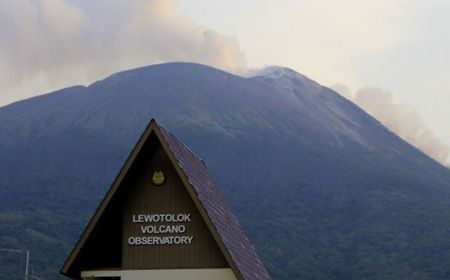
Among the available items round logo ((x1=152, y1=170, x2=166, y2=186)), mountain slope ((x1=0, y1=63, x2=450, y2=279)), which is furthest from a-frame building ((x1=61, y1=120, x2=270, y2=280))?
mountain slope ((x1=0, y1=63, x2=450, y2=279))

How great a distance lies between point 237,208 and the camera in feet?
511

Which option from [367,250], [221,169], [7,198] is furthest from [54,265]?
[221,169]

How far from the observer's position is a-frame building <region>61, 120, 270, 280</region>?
16.7 metres

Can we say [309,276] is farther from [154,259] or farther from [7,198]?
[154,259]

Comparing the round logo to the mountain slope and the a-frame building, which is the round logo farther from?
the mountain slope

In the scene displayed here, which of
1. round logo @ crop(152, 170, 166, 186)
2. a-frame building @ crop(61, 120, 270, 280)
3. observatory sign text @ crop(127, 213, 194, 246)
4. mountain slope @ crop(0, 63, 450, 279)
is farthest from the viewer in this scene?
mountain slope @ crop(0, 63, 450, 279)

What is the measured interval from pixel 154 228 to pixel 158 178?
2.94 feet

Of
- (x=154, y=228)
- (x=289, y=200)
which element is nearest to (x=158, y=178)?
(x=154, y=228)

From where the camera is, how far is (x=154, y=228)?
1709 cm

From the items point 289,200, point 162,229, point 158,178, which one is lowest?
point 162,229

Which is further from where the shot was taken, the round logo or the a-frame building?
the round logo

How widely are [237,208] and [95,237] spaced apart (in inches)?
5483

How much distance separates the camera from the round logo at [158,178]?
56.2 feet

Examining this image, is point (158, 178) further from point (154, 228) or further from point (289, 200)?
point (289, 200)
